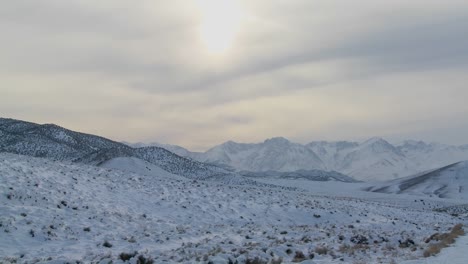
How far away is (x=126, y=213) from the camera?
29.7 meters

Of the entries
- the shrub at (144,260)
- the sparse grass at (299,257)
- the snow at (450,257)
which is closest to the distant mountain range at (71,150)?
the snow at (450,257)

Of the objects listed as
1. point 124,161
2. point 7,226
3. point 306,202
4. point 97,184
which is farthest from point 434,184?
point 7,226

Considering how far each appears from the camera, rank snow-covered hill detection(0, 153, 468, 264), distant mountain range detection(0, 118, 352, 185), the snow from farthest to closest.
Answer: distant mountain range detection(0, 118, 352, 185), snow-covered hill detection(0, 153, 468, 264), the snow

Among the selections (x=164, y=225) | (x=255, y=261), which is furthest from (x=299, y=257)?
(x=164, y=225)

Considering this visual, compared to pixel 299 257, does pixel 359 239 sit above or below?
above

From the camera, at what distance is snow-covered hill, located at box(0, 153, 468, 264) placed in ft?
59.5

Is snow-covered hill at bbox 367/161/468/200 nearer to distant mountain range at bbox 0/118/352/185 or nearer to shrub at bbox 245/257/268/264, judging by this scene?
distant mountain range at bbox 0/118/352/185

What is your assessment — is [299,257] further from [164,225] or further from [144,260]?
[164,225]

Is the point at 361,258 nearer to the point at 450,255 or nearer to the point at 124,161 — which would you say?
the point at 450,255

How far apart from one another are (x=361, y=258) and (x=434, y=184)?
185514 mm

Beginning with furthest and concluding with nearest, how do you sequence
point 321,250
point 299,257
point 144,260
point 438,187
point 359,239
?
1. point 438,187
2. point 359,239
3. point 321,250
4. point 299,257
5. point 144,260

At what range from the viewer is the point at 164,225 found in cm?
2803

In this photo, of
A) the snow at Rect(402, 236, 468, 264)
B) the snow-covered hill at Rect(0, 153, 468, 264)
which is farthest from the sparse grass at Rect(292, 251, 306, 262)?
the snow at Rect(402, 236, 468, 264)

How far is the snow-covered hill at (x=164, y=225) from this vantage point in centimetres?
1812
